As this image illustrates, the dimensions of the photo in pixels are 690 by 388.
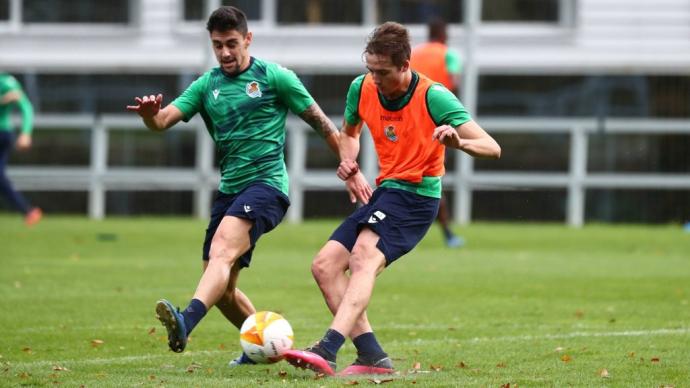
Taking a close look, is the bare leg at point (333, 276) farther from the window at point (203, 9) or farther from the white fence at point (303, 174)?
the window at point (203, 9)

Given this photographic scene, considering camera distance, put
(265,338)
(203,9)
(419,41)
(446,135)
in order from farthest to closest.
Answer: (203,9), (419,41), (265,338), (446,135)

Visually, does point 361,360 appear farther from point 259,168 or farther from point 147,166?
point 147,166

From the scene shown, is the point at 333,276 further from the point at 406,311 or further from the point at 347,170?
the point at 406,311

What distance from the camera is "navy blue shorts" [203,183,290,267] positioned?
8.22 metres

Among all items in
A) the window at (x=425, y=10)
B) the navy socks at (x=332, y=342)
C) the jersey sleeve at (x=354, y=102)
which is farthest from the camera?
the window at (x=425, y=10)

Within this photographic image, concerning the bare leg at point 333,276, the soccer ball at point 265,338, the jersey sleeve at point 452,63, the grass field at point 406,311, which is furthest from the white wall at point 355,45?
the soccer ball at point 265,338

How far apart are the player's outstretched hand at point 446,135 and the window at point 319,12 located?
1885 centimetres

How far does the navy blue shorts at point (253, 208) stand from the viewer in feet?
27.0

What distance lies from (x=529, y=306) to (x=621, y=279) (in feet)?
8.54

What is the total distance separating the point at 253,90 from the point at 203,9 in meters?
17.8

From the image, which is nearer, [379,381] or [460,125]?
[379,381]

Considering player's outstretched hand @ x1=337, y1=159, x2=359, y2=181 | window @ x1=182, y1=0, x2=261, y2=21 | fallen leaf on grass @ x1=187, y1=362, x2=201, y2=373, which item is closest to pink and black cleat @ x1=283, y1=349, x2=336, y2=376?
fallen leaf on grass @ x1=187, y1=362, x2=201, y2=373

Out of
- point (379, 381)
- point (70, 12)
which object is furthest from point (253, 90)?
point (70, 12)

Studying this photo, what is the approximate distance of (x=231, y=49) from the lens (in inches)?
331
